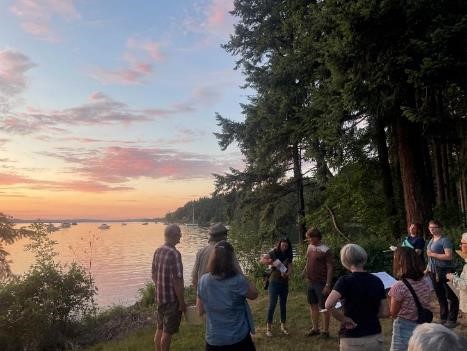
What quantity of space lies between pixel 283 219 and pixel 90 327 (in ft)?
36.5

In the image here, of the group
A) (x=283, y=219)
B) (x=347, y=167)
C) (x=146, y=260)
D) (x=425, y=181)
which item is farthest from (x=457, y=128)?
(x=146, y=260)

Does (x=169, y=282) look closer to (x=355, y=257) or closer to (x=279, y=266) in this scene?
(x=279, y=266)

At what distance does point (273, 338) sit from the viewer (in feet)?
25.3

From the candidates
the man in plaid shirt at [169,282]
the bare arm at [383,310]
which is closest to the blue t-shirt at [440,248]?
the bare arm at [383,310]

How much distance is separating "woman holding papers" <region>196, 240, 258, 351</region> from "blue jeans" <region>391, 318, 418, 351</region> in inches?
53.7

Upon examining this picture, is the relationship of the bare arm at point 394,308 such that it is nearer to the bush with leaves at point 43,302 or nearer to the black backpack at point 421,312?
the black backpack at point 421,312

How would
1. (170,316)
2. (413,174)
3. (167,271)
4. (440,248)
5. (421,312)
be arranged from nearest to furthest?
(421,312)
(167,271)
(170,316)
(440,248)
(413,174)

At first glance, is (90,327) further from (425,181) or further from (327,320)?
(425,181)

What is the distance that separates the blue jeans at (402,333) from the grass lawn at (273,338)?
9.56ft

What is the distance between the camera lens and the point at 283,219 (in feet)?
71.1

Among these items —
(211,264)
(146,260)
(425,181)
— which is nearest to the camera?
(211,264)

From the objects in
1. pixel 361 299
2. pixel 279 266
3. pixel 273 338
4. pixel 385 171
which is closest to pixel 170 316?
pixel 279 266

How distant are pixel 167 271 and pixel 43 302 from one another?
26.0 feet

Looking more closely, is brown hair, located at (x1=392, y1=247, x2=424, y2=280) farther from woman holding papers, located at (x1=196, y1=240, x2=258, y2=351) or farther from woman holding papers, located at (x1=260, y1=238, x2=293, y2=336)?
woman holding papers, located at (x1=260, y1=238, x2=293, y2=336)
